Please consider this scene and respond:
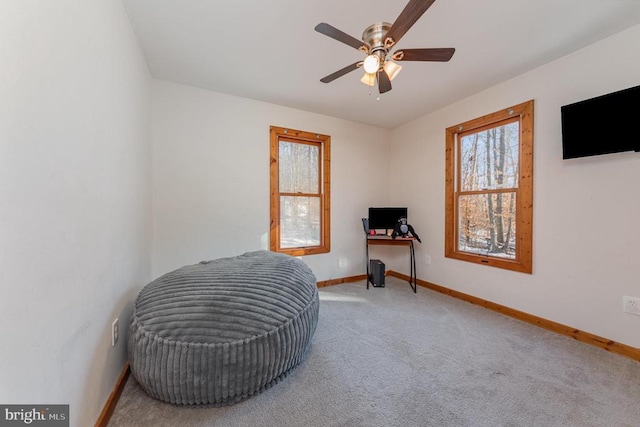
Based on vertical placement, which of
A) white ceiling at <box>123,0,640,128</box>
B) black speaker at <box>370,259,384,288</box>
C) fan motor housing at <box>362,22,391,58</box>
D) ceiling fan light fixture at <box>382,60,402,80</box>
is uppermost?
white ceiling at <box>123,0,640,128</box>

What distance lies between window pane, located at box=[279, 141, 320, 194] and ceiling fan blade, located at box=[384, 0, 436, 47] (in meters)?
2.11

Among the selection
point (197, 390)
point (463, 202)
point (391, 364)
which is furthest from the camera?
point (463, 202)

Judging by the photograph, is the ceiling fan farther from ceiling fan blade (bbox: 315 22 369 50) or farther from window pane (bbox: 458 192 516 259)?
window pane (bbox: 458 192 516 259)

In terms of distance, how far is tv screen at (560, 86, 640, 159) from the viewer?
182 cm

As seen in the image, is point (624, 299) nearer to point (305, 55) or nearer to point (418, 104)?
point (418, 104)

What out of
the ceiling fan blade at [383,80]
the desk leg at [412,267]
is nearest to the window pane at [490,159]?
the desk leg at [412,267]

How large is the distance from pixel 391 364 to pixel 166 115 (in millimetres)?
3276

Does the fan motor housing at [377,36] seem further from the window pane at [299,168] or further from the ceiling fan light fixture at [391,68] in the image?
the window pane at [299,168]

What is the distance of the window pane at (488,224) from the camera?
2709 mm

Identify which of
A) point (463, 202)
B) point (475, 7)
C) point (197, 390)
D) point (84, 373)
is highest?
point (475, 7)

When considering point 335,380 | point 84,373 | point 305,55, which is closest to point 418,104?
point 305,55

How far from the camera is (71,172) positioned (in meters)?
1.02

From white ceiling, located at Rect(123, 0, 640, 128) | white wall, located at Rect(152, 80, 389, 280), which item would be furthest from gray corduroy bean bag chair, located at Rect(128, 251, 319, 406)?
white ceiling, located at Rect(123, 0, 640, 128)

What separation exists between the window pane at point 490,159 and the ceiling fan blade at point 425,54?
1668mm
